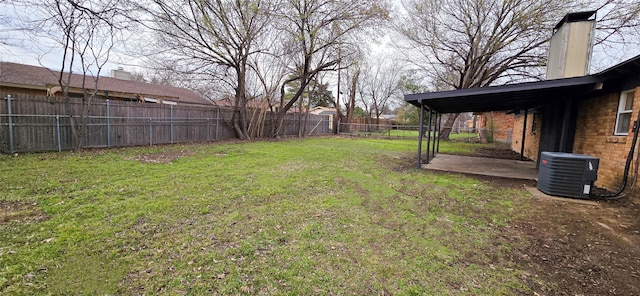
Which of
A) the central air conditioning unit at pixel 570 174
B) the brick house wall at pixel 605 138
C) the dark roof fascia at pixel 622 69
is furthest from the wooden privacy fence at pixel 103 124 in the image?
the brick house wall at pixel 605 138

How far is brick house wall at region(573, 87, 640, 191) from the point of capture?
4.78 meters

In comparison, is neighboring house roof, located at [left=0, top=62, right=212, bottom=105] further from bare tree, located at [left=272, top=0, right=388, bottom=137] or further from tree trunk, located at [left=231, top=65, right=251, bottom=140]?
bare tree, located at [left=272, top=0, right=388, bottom=137]

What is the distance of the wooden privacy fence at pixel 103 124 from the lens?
7.52 metres

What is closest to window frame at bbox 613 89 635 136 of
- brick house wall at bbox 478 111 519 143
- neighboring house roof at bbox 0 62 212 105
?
neighboring house roof at bbox 0 62 212 105

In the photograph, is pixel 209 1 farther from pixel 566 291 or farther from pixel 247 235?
pixel 566 291

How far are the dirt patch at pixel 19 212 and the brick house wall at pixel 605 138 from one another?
29.4ft

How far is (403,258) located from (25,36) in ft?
28.8

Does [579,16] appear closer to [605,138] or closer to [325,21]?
[605,138]

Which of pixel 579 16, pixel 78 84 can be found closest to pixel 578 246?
pixel 579 16

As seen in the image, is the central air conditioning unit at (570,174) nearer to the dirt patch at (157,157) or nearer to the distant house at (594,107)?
the distant house at (594,107)

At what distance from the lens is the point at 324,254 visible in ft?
8.68

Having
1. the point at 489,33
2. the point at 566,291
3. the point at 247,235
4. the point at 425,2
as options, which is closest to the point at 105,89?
the point at 247,235

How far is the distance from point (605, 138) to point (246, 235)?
7.09 m

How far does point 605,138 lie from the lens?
5.35 metres
